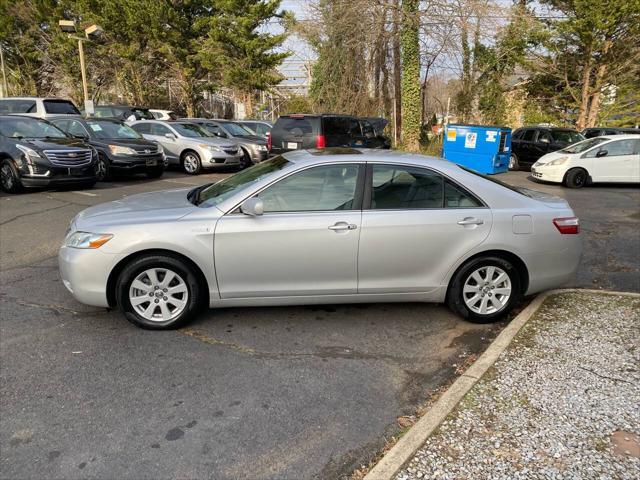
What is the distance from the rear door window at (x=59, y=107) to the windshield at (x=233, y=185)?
12.9 m

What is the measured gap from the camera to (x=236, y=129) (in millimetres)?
18156

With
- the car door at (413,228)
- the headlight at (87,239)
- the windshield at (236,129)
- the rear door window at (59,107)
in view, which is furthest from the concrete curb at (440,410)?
the rear door window at (59,107)

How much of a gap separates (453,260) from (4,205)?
8643 millimetres

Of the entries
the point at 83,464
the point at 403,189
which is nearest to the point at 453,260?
the point at 403,189

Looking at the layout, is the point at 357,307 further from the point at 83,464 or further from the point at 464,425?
the point at 83,464

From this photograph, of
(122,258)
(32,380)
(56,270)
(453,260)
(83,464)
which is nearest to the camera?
(83,464)

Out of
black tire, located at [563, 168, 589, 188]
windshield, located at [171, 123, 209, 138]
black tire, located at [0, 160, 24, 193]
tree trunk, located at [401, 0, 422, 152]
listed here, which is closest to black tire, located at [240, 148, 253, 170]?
windshield, located at [171, 123, 209, 138]

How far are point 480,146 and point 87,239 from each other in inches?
528

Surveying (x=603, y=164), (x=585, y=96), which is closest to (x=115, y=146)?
(x=603, y=164)

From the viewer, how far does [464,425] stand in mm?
2902

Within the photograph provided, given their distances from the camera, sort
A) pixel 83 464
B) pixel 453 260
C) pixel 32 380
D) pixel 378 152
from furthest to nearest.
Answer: pixel 378 152
pixel 453 260
pixel 32 380
pixel 83 464

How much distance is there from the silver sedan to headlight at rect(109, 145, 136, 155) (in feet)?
27.7

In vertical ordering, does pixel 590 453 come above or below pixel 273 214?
below

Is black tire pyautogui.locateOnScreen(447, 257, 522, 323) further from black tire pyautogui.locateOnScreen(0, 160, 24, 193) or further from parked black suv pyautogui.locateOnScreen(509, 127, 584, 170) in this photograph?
parked black suv pyautogui.locateOnScreen(509, 127, 584, 170)
